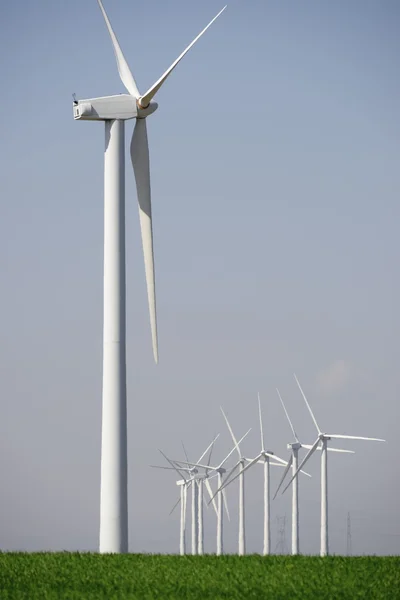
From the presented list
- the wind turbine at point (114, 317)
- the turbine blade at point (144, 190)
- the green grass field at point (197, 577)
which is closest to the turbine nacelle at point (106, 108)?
the wind turbine at point (114, 317)

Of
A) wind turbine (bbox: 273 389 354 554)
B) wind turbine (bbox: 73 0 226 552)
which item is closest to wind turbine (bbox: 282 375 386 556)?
wind turbine (bbox: 273 389 354 554)

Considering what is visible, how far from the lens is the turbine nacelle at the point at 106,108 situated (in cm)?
4312

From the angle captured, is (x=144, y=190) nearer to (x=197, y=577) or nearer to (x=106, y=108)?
(x=106, y=108)

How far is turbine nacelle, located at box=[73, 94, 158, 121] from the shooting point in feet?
141

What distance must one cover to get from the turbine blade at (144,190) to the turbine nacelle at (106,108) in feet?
4.89

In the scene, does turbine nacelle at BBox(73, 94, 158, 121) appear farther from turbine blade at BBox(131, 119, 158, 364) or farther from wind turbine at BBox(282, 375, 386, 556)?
wind turbine at BBox(282, 375, 386, 556)

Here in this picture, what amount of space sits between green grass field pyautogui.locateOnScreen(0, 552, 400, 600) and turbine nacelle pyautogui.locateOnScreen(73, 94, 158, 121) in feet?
48.8

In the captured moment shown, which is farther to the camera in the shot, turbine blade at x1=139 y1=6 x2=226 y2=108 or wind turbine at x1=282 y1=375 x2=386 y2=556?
wind turbine at x1=282 y1=375 x2=386 y2=556

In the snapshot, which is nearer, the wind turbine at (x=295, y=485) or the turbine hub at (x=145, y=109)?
the turbine hub at (x=145, y=109)

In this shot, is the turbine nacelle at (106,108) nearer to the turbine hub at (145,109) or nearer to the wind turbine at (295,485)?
the turbine hub at (145,109)

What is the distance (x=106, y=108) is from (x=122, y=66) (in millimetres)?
5122

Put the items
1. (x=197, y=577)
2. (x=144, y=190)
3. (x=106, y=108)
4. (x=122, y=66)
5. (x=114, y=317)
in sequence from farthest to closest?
(x=122, y=66) → (x=144, y=190) → (x=106, y=108) → (x=114, y=317) → (x=197, y=577)

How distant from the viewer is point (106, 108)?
142ft

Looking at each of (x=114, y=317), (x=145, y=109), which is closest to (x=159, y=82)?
(x=145, y=109)
